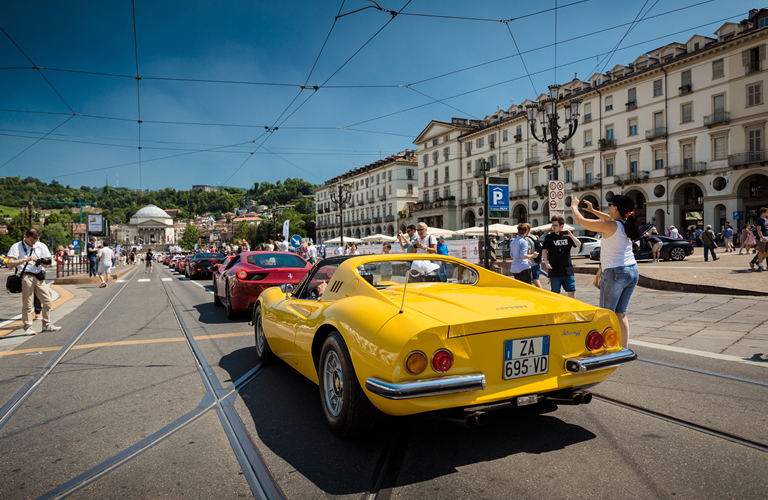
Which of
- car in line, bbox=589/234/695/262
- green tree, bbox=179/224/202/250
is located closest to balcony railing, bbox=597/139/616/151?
car in line, bbox=589/234/695/262

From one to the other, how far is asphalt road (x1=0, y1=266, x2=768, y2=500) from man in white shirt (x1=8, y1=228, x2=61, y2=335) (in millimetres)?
3425

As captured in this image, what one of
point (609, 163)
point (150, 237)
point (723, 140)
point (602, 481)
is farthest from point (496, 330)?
point (150, 237)

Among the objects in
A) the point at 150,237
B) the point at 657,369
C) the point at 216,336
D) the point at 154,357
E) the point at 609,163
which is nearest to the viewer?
the point at 657,369

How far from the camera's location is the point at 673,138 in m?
39.3

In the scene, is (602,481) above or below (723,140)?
below

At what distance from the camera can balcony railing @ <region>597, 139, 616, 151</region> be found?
44.0m

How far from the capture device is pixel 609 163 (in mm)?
44812

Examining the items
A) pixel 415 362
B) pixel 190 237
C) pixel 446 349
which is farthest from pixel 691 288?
pixel 190 237

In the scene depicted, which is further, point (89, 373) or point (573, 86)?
point (573, 86)

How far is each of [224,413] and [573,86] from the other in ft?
167

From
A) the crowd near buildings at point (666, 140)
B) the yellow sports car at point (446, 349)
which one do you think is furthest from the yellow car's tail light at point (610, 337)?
the crowd near buildings at point (666, 140)

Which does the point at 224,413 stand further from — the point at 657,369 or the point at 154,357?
the point at 657,369

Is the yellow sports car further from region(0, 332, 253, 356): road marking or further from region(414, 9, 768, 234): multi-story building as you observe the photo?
region(414, 9, 768, 234): multi-story building

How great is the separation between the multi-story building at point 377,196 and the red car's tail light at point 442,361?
236 ft
